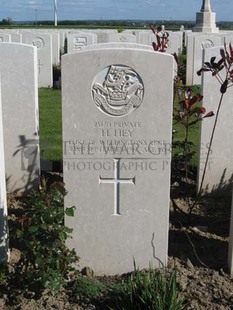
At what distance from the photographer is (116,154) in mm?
3588

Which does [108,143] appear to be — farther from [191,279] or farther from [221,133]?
[221,133]

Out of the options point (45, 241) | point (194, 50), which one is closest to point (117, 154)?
point (45, 241)

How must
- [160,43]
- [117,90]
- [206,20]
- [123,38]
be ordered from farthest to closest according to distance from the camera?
1. [206,20]
2. [123,38]
3. [160,43]
4. [117,90]

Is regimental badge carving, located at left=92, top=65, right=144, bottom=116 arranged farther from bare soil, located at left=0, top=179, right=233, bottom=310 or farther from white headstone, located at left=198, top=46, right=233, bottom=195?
white headstone, located at left=198, top=46, right=233, bottom=195

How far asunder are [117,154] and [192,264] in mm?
976

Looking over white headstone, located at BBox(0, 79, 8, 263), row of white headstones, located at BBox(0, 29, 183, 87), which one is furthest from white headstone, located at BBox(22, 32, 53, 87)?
white headstone, located at BBox(0, 79, 8, 263)

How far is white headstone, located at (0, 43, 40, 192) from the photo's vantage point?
17.0ft

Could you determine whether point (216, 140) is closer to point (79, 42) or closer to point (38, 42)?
point (38, 42)

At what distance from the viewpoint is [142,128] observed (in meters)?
3.53

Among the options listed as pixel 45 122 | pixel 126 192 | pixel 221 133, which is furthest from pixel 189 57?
pixel 126 192

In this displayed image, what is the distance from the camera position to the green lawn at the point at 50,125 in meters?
6.73

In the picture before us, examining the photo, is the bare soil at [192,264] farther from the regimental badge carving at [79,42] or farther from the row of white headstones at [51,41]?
the regimental badge carving at [79,42]

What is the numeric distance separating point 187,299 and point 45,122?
5600 mm

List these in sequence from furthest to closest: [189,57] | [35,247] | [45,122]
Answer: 1. [189,57]
2. [45,122]
3. [35,247]
